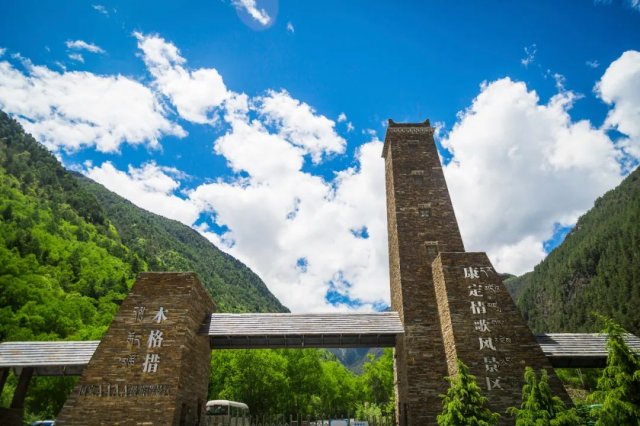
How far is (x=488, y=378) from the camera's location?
49.8 ft

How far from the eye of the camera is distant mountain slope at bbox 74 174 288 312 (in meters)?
113

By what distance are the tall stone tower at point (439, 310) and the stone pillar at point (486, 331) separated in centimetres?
4

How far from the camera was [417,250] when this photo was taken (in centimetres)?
1989

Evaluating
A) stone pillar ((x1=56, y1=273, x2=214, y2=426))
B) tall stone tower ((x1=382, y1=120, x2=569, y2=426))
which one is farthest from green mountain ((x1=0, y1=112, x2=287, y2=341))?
tall stone tower ((x1=382, y1=120, x2=569, y2=426))

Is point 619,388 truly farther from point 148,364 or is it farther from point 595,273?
point 595,273

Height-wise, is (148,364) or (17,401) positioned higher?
(148,364)

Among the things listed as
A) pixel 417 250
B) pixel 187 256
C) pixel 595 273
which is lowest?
pixel 417 250

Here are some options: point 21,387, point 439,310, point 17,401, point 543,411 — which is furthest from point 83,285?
point 543,411

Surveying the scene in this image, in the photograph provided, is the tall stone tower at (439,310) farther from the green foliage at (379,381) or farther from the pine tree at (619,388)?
the green foliage at (379,381)

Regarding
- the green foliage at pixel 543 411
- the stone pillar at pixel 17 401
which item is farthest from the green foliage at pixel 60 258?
the green foliage at pixel 543 411

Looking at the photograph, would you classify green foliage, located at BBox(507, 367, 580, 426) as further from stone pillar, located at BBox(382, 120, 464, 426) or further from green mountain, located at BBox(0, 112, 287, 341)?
green mountain, located at BBox(0, 112, 287, 341)

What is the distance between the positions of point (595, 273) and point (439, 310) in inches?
4344

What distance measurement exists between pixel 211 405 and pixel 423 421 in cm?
2021

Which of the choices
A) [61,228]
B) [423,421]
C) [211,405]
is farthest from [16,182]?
[423,421]
